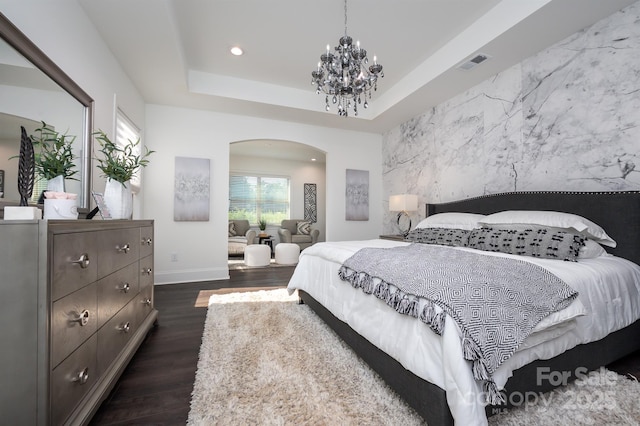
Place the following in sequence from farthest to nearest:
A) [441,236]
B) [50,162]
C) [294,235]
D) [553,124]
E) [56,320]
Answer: [294,235] → [441,236] → [553,124] → [50,162] → [56,320]

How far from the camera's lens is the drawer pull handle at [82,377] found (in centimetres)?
112

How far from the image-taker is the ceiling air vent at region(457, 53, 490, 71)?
284 centimetres

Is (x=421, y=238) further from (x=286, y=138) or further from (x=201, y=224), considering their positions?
(x=201, y=224)

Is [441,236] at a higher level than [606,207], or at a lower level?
lower

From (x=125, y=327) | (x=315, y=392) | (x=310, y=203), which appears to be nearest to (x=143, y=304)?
(x=125, y=327)

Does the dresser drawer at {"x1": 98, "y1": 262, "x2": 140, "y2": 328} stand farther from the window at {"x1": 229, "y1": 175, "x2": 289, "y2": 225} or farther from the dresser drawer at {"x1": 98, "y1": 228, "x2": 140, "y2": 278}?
the window at {"x1": 229, "y1": 175, "x2": 289, "y2": 225}

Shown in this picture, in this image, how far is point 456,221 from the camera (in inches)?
120

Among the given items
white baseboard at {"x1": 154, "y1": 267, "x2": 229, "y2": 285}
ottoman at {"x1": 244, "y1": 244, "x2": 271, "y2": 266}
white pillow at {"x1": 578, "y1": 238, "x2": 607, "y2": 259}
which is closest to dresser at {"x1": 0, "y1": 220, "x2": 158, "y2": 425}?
white baseboard at {"x1": 154, "y1": 267, "x2": 229, "y2": 285}

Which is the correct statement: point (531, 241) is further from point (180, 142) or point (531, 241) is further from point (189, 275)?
point (180, 142)

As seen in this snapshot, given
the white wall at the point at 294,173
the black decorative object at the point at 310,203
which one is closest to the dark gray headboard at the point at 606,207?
the white wall at the point at 294,173

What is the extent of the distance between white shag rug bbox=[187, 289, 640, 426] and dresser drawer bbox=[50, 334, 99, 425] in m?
0.48

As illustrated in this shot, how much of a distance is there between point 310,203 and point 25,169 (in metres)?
7.41

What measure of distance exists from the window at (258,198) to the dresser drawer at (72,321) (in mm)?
6786

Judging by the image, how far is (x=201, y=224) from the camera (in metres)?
4.28
